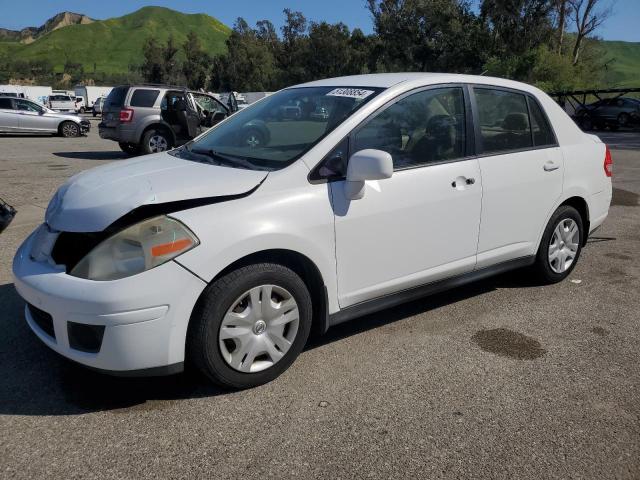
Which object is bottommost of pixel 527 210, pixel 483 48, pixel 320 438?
pixel 320 438

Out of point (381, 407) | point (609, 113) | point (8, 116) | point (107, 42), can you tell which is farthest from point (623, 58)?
point (381, 407)

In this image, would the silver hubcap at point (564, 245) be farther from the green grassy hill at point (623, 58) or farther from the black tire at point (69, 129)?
the green grassy hill at point (623, 58)

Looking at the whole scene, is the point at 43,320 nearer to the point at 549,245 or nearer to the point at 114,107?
the point at 549,245

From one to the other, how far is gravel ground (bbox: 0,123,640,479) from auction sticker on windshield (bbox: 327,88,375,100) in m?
→ 1.55

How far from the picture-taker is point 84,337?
9.02 ft

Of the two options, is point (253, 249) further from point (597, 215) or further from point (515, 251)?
point (597, 215)

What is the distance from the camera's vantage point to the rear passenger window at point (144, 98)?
13422mm

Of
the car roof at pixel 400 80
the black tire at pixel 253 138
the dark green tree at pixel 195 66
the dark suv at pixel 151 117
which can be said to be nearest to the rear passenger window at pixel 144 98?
the dark suv at pixel 151 117

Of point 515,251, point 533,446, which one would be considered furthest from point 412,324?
point 533,446

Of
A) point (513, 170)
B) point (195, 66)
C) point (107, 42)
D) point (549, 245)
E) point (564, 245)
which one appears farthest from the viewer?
point (107, 42)

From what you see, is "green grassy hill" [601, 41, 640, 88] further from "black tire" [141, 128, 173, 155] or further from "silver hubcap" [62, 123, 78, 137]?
"black tire" [141, 128, 173, 155]

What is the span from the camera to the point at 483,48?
47.3m

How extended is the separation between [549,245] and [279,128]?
2.40 meters

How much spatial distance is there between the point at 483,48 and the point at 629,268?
152 feet
